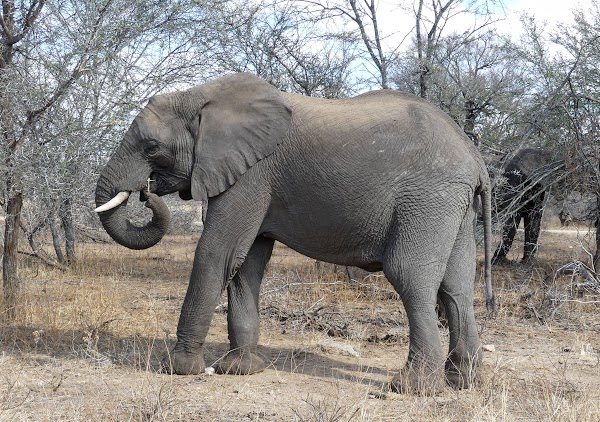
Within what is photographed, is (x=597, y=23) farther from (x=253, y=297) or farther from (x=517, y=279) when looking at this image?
(x=253, y=297)

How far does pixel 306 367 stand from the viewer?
22.0ft

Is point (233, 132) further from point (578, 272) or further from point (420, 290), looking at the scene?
point (578, 272)

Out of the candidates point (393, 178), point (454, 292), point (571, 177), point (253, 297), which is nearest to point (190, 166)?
point (253, 297)

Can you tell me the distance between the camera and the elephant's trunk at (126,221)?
21.1ft

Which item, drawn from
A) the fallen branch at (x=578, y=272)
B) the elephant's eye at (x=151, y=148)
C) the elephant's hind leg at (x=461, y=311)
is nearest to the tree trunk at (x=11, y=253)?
the elephant's eye at (x=151, y=148)

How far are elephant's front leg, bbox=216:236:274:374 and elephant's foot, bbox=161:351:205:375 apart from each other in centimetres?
21

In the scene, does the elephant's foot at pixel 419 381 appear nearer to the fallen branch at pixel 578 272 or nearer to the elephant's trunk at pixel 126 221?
the elephant's trunk at pixel 126 221

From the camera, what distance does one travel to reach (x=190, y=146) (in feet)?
21.2

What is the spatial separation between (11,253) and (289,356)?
3.02 m

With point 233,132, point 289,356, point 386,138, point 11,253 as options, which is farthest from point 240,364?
point 11,253

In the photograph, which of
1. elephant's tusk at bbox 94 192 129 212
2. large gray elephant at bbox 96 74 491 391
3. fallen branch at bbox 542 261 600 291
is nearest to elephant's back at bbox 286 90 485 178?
large gray elephant at bbox 96 74 491 391

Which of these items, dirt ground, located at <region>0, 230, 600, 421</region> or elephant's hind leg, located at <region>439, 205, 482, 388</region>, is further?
elephant's hind leg, located at <region>439, 205, 482, 388</region>

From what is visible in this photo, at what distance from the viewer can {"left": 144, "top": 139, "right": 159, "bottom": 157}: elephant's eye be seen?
252 inches

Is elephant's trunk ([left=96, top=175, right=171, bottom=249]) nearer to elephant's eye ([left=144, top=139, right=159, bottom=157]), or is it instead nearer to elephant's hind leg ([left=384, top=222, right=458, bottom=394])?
elephant's eye ([left=144, top=139, right=159, bottom=157])
